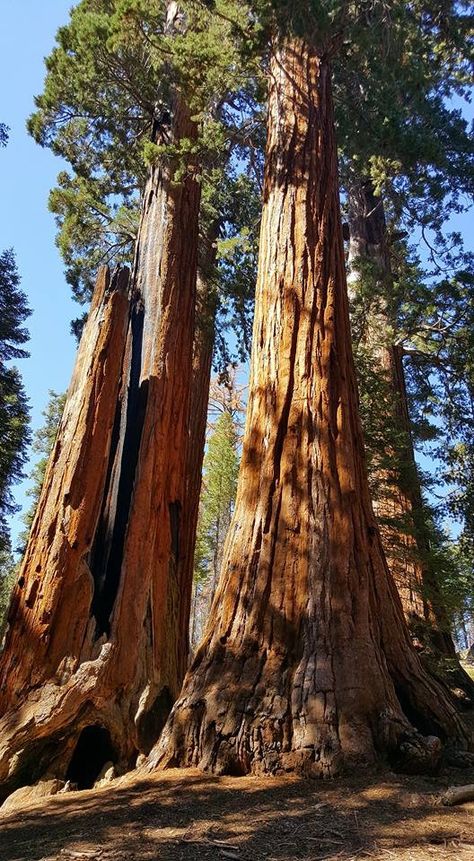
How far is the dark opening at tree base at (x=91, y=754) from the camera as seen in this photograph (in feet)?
15.5

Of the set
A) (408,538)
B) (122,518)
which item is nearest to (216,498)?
(408,538)

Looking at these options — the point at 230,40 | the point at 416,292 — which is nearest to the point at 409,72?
the point at 230,40

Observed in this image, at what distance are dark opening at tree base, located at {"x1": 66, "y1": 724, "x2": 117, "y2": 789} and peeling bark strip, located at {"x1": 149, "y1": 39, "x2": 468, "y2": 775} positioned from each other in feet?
5.24

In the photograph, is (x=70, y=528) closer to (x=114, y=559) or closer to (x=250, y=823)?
(x=114, y=559)

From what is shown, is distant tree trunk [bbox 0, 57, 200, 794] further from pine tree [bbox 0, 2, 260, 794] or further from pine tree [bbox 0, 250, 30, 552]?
pine tree [bbox 0, 250, 30, 552]

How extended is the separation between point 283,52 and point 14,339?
13.2 m

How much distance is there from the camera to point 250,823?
251 cm

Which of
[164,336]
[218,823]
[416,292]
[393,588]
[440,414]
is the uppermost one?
[416,292]

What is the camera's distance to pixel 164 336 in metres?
6.84

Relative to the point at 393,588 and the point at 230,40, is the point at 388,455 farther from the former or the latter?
the point at 230,40

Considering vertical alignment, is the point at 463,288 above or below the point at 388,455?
above

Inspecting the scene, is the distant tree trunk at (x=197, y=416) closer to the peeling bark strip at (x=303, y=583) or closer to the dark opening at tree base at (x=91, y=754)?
the dark opening at tree base at (x=91, y=754)

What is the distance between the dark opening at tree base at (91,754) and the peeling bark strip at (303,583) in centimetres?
160

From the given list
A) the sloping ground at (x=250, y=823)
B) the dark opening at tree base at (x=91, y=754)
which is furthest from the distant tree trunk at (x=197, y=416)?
the sloping ground at (x=250, y=823)
